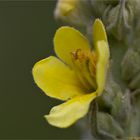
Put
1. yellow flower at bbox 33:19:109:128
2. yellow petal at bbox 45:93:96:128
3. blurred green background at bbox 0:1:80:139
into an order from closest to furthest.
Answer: yellow petal at bbox 45:93:96:128, yellow flower at bbox 33:19:109:128, blurred green background at bbox 0:1:80:139

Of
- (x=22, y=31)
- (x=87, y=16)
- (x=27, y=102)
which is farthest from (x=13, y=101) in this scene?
(x=87, y=16)

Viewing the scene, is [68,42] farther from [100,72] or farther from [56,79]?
[100,72]

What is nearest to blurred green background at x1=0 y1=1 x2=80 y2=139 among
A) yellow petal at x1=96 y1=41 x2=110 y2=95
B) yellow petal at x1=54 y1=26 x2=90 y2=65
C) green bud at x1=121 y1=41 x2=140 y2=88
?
yellow petal at x1=54 y1=26 x2=90 y2=65

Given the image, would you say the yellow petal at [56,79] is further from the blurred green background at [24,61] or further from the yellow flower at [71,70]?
the blurred green background at [24,61]

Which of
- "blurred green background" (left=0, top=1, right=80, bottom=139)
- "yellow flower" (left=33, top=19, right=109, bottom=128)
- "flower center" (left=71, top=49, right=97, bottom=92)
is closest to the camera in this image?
"yellow flower" (left=33, top=19, right=109, bottom=128)

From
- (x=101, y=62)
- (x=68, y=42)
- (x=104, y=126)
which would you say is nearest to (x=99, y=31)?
(x=101, y=62)

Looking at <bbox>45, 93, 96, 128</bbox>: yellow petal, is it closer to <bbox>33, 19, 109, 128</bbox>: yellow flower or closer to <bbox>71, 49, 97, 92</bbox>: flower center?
<bbox>33, 19, 109, 128</bbox>: yellow flower

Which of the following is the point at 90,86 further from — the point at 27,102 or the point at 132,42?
the point at 27,102
